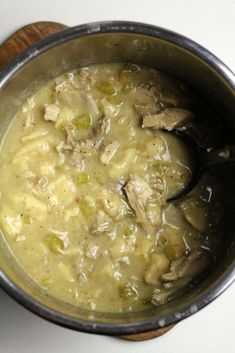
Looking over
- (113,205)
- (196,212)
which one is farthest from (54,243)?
(196,212)

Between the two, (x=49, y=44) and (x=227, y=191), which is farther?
(x=227, y=191)

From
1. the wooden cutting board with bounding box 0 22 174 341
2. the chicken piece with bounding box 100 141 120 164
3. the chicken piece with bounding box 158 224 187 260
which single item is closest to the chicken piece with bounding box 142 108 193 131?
the chicken piece with bounding box 100 141 120 164

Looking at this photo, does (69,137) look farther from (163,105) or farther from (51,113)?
(163,105)

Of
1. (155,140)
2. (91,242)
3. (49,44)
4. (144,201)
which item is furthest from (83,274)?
(49,44)

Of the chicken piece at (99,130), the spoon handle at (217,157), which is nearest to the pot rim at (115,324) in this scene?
the spoon handle at (217,157)

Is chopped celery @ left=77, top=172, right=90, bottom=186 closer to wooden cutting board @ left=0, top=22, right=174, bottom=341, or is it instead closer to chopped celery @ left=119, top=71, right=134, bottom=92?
→ chopped celery @ left=119, top=71, right=134, bottom=92

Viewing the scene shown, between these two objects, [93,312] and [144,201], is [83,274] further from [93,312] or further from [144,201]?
[144,201]

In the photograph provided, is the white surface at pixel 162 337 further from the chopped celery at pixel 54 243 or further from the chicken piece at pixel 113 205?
the chicken piece at pixel 113 205

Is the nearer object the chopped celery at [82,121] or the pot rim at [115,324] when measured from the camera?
the pot rim at [115,324]
